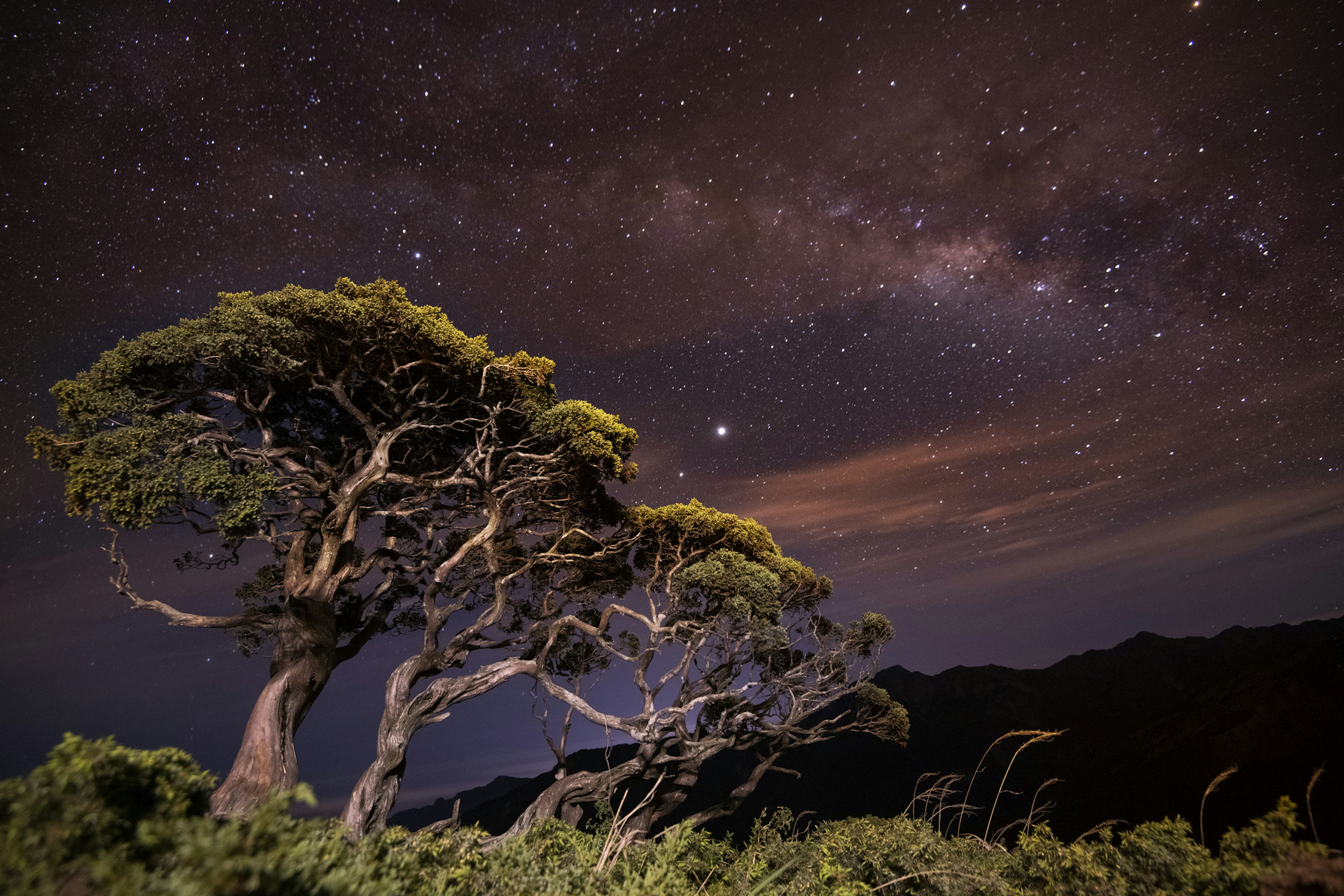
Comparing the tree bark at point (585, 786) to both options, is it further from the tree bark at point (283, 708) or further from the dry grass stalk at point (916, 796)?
the dry grass stalk at point (916, 796)

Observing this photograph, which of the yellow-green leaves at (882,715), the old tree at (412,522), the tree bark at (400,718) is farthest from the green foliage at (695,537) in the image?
the yellow-green leaves at (882,715)

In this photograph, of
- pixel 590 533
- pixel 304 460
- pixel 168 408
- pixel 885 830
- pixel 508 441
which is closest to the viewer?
pixel 885 830

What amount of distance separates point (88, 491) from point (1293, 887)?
1351 centimetres

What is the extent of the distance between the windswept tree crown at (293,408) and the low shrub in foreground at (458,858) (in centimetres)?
769

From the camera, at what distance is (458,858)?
362cm

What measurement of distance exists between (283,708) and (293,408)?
6639mm

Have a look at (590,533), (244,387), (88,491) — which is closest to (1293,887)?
(590,533)

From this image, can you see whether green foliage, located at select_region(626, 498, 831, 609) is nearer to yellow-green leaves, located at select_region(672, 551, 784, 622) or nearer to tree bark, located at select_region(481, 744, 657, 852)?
yellow-green leaves, located at select_region(672, 551, 784, 622)

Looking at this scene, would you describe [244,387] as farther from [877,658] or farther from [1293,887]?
[877,658]

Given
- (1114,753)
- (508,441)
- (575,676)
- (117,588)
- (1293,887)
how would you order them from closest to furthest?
(1293,887), (117,588), (508,441), (575,676), (1114,753)

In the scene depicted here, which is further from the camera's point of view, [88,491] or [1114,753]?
[1114,753]

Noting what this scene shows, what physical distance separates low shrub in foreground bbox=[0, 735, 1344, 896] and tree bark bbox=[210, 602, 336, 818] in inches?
230

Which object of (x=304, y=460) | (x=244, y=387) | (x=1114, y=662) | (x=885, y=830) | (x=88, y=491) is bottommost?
(x=1114, y=662)

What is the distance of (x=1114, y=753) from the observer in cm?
4191
